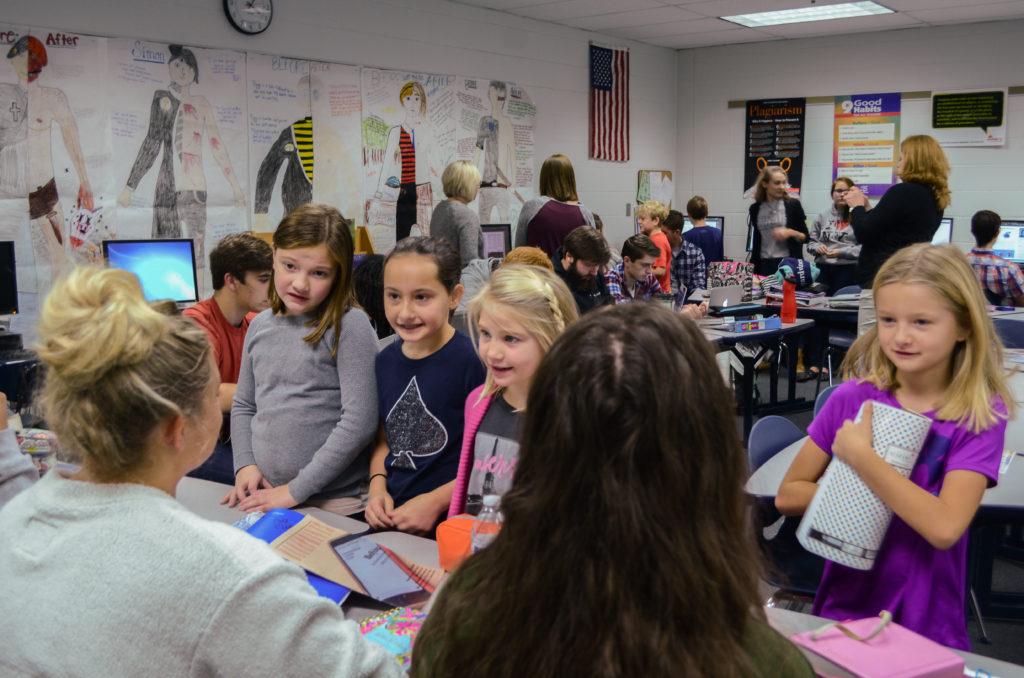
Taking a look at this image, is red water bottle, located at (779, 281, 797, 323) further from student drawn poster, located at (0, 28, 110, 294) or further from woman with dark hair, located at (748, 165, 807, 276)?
student drawn poster, located at (0, 28, 110, 294)

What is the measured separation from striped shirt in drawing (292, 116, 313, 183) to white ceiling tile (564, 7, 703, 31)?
9.16 ft

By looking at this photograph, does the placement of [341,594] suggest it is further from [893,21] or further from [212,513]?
[893,21]

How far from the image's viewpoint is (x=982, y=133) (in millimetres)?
7559

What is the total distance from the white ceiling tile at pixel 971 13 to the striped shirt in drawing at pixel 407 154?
4.10 meters

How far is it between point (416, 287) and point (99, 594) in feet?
4.41

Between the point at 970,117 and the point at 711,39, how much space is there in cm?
239

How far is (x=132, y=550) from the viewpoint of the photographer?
3.26ft

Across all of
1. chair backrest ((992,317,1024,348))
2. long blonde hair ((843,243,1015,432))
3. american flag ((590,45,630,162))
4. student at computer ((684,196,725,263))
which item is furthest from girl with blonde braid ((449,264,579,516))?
american flag ((590,45,630,162))

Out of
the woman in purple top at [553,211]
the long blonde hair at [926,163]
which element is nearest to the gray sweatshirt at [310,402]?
the woman in purple top at [553,211]

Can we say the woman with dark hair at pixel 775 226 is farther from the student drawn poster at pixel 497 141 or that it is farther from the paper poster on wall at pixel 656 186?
the student drawn poster at pixel 497 141

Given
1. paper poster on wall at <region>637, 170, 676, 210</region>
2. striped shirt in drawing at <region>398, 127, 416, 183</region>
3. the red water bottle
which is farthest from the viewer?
paper poster on wall at <region>637, 170, 676, 210</region>

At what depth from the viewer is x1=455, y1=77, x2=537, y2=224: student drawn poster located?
6.84m

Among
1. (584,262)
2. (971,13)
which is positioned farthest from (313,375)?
(971,13)

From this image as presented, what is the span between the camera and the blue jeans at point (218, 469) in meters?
2.60
